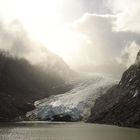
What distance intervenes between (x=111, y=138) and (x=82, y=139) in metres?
8.85

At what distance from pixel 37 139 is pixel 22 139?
4.34 meters

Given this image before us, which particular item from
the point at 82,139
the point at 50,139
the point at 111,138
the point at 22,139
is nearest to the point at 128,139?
the point at 111,138

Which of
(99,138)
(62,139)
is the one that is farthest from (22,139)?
(99,138)

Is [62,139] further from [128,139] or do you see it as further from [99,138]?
[128,139]

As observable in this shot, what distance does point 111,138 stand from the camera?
115750 mm

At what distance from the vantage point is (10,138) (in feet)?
379

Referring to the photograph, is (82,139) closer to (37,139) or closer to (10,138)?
(37,139)

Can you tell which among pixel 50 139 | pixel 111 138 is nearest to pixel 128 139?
pixel 111 138

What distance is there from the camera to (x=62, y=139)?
113 meters

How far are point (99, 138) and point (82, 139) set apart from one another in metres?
5.48

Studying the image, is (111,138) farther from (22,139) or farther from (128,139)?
(22,139)

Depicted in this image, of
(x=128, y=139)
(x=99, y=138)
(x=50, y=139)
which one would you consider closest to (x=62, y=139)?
(x=50, y=139)

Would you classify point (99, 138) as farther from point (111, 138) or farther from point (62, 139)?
point (62, 139)

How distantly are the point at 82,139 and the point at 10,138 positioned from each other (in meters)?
21.2
